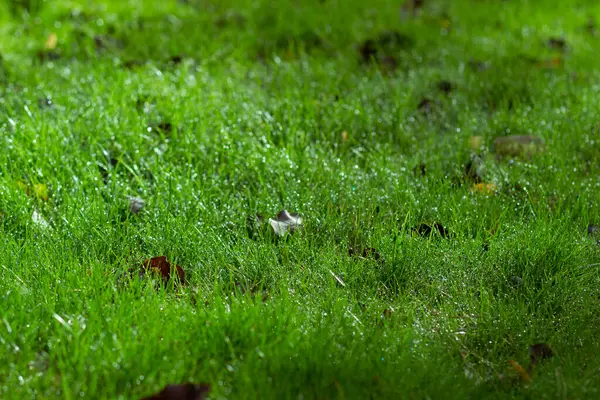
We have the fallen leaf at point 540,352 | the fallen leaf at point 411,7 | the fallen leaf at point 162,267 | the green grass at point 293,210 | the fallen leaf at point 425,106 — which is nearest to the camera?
the green grass at point 293,210

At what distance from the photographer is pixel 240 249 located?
245cm

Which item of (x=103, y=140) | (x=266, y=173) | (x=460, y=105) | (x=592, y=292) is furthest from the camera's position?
(x=460, y=105)

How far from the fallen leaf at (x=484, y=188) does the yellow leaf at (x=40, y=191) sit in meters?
1.77

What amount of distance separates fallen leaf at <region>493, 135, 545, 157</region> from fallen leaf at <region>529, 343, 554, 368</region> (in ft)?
4.71

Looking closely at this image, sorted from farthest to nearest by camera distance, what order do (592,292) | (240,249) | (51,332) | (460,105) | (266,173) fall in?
(460,105), (266,173), (240,249), (592,292), (51,332)

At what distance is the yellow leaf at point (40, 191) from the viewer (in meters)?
2.82

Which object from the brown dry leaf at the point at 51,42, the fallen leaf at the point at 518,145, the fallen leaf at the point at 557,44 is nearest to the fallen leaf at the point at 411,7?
the fallen leaf at the point at 557,44

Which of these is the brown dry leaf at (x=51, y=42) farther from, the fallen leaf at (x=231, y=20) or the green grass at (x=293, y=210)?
the fallen leaf at (x=231, y=20)

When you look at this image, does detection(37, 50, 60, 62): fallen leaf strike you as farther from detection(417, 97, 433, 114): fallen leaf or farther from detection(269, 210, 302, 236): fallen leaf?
detection(269, 210, 302, 236): fallen leaf

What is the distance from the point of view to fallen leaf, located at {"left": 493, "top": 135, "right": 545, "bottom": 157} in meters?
3.28

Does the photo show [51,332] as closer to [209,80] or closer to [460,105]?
[209,80]

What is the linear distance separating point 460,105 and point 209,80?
1420 millimetres

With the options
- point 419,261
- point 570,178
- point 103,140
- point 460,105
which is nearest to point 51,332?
point 419,261

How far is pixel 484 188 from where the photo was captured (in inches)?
116
